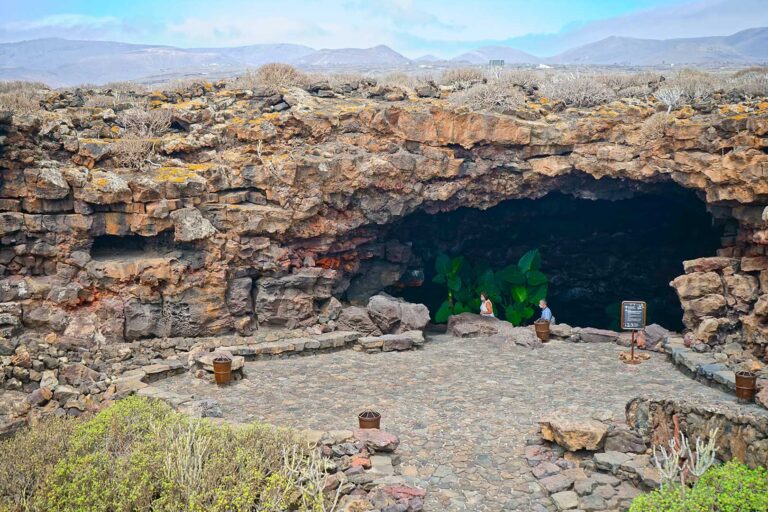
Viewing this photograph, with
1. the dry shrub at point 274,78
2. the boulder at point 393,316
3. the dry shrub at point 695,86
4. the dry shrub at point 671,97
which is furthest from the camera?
the dry shrub at point 274,78

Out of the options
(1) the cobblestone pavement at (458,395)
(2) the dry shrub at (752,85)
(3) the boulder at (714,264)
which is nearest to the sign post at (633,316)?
(1) the cobblestone pavement at (458,395)

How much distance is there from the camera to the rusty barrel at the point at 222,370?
42.4ft

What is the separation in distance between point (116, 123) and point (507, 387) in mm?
10637

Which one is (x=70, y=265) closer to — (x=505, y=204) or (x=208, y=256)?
(x=208, y=256)

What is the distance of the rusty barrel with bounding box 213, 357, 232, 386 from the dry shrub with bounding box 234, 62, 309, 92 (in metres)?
8.05

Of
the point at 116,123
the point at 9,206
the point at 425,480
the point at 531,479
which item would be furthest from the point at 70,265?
the point at 531,479

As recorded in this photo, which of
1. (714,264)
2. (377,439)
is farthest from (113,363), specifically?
(714,264)

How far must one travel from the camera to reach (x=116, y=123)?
53.2 feet

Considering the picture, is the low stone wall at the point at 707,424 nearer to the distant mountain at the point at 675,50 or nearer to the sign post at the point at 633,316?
Answer: the sign post at the point at 633,316

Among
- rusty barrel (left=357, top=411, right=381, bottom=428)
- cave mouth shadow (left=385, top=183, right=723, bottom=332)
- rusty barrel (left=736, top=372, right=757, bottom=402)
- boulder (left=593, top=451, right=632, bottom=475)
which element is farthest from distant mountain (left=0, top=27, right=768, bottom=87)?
boulder (left=593, top=451, right=632, bottom=475)

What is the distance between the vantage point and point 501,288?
802 inches

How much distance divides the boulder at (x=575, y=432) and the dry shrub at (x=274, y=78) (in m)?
11.6

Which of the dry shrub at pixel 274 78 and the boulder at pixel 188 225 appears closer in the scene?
the boulder at pixel 188 225

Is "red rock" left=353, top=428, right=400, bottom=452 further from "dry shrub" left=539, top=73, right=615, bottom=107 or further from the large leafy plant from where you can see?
"dry shrub" left=539, top=73, right=615, bottom=107
